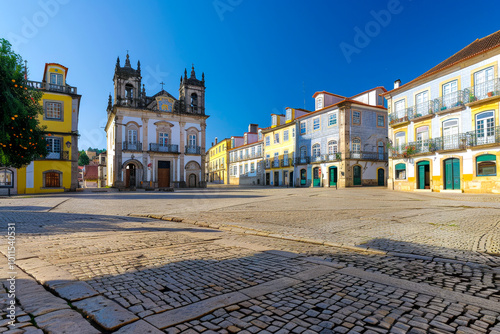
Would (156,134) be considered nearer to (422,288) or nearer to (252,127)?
(252,127)

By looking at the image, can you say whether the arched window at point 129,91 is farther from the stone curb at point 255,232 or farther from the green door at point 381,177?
the green door at point 381,177

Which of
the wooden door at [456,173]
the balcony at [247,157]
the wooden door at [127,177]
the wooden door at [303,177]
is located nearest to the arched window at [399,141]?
the wooden door at [456,173]

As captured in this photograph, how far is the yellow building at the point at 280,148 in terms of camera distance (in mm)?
40656

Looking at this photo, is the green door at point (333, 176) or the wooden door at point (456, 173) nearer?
the wooden door at point (456, 173)

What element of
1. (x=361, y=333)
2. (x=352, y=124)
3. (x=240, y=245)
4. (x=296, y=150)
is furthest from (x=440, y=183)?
(x=361, y=333)

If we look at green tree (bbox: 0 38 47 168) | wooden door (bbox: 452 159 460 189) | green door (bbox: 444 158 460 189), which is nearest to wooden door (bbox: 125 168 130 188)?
green tree (bbox: 0 38 47 168)

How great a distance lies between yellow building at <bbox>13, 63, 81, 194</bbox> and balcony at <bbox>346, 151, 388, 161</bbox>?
93.6 ft

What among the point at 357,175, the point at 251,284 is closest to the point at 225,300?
the point at 251,284

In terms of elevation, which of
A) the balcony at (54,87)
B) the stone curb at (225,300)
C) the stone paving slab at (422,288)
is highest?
the balcony at (54,87)

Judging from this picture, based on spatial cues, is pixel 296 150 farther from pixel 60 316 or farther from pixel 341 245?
pixel 60 316

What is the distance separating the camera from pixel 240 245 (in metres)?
4.97

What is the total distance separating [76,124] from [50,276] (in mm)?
27654

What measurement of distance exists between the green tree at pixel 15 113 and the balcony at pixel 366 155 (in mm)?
28583

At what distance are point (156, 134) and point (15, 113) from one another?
65.9 feet
